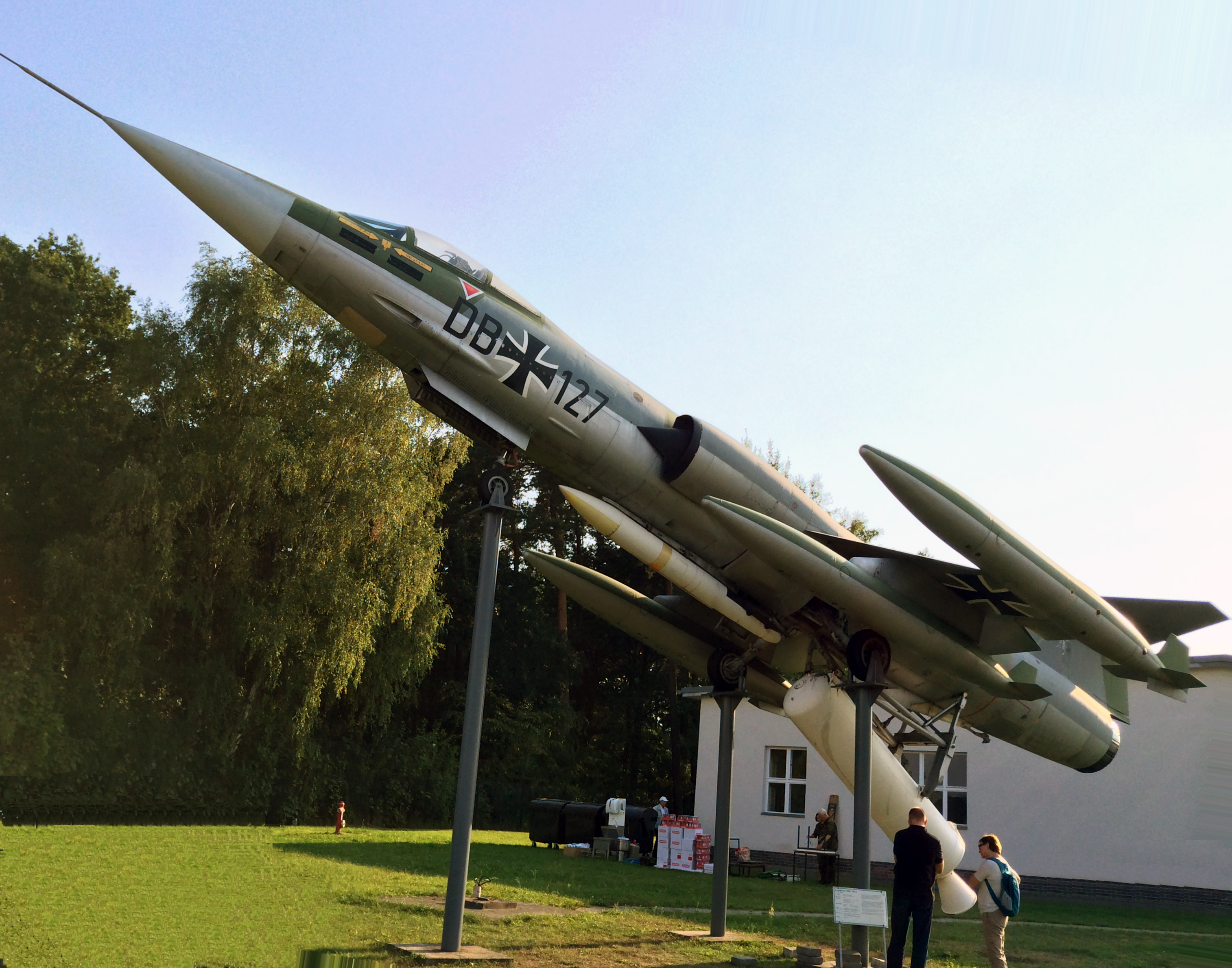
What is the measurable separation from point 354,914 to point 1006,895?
617cm

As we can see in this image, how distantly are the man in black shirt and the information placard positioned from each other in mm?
142

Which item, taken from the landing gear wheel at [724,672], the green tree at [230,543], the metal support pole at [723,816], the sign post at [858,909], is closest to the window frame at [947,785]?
the landing gear wheel at [724,672]

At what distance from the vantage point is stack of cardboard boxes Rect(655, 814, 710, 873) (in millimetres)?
20094

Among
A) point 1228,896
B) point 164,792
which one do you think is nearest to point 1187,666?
point 1228,896

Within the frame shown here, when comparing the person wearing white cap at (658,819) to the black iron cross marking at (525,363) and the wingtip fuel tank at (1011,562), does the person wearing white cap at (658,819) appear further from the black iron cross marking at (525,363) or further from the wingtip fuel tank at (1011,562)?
the black iron cross marking at (525,363)

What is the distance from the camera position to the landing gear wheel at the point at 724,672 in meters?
12.4

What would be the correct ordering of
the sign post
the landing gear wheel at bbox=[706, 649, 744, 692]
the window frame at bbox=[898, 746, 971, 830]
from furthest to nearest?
1. the window frame at bbox=[898, 746, 971, 830]
2. the landing gear wheel at bbox=[706, 649, 744, 692]
3. the sign post

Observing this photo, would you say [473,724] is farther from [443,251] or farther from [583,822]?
[583,822]

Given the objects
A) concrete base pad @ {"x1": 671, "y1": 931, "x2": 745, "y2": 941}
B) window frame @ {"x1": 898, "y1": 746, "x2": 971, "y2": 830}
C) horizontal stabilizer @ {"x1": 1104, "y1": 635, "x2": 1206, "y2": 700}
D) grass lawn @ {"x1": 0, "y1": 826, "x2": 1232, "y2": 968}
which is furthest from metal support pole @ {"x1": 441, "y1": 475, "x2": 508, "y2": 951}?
window frame @ {"x1": 898, "y1": 746, "x2": 971, "y2": 830}

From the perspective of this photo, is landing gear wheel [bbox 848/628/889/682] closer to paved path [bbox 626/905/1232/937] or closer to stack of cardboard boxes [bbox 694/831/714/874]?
paved path [bbox 626/905/1232/937]

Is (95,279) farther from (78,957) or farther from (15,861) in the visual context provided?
(78,957)

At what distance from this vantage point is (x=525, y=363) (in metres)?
10.2

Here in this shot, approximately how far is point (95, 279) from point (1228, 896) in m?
29.9

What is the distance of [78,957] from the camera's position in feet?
23.1
